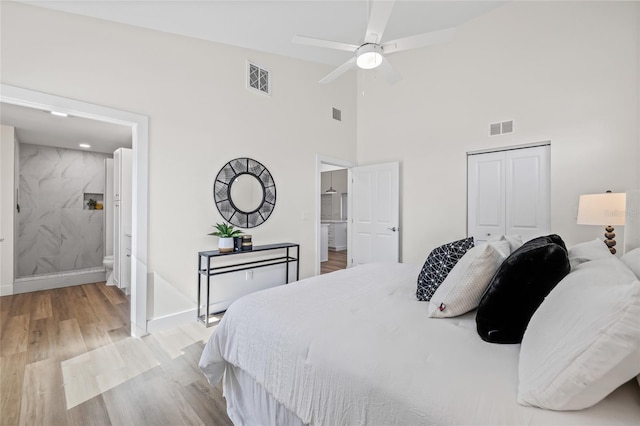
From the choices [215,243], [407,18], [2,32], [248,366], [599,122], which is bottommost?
[248,366]

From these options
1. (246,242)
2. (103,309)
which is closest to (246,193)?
(246,242)

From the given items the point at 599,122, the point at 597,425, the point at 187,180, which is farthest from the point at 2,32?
the point at 599,122

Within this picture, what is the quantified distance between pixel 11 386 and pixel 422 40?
3816 millimetres

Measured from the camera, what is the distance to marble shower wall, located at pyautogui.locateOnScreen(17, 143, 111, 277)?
Result: 4445 millimetres

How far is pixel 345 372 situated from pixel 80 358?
2.44 metres

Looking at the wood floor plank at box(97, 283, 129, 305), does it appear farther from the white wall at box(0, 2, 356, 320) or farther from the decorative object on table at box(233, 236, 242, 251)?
the decorative object on table at box(233, 236, 242, 251)

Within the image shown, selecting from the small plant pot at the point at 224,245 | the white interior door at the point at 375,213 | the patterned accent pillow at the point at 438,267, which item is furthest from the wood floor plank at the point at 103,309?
the white interior door at the point at 375,213

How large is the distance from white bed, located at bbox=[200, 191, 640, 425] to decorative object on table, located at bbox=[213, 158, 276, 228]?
75.5 inches

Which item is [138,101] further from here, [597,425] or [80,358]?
[597,425]

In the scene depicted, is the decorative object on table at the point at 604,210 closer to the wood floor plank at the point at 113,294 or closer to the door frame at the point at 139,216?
the door frame at the point at 139,216

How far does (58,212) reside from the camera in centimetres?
472

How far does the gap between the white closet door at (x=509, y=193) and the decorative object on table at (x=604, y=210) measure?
72 centimetres

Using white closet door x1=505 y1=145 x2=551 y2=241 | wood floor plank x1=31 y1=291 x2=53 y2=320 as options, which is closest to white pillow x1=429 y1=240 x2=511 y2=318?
white closet door x1=505 y1=145 x2=551 y2=241

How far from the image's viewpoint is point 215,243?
3.22 metres
